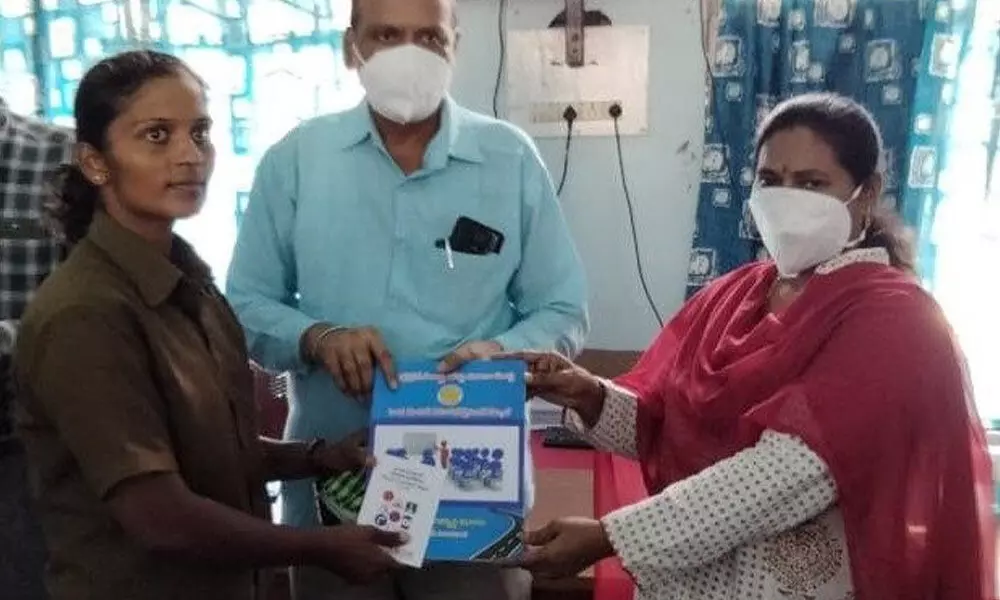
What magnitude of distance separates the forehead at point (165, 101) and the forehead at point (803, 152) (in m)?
0.86

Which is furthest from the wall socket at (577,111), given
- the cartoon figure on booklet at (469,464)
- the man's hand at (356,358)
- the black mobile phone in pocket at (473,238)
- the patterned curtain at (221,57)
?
the cartoon figure on booklet at (469,464)

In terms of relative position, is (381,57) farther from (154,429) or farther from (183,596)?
(183,596)

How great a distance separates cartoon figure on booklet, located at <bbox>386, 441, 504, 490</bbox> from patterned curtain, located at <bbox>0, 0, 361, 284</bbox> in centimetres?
160

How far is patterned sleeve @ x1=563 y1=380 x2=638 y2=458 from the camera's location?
177 centimetres

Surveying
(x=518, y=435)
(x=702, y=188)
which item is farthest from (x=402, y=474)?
(x=702, y=188)

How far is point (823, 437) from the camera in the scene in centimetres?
137

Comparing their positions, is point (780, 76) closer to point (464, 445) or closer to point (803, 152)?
point (803, 152)

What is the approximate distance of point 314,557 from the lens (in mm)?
1315

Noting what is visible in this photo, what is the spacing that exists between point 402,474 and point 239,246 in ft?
1.86

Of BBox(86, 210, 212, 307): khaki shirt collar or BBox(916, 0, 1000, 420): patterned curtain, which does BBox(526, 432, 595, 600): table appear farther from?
BBox(916, 0, 1000, 420): patterned curtain

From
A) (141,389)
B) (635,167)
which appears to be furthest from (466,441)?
(635,167)

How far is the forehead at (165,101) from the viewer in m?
1.28

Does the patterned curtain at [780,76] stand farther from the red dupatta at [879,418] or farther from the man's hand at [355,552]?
the man's hand at [355,552]

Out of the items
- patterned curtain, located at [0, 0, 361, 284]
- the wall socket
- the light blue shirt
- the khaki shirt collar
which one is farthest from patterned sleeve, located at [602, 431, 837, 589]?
patterned curtain, located at [0, 0, 361, 284]
